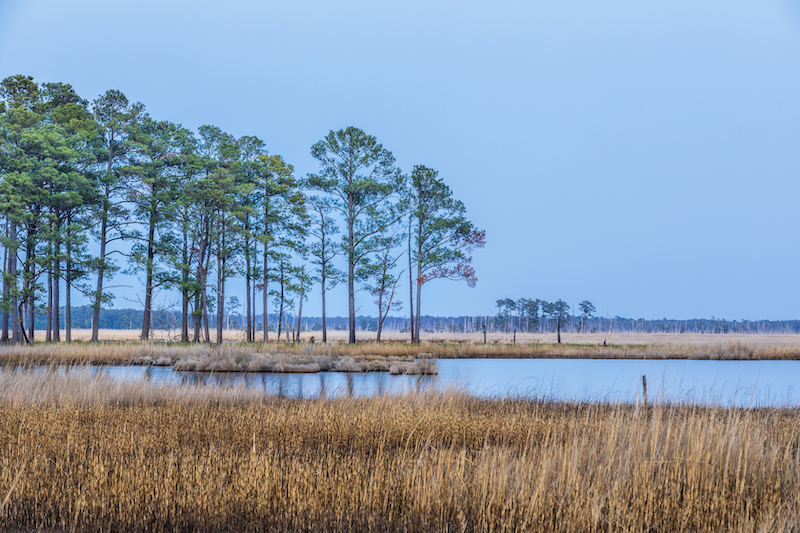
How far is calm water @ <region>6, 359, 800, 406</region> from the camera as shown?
15.3m

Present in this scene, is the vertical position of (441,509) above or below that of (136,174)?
below

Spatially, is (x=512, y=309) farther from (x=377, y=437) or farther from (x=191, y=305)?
(x=377, y=437)

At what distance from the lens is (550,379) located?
2178cm

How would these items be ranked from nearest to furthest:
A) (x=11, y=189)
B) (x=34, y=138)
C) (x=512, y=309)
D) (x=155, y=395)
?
1. (x=155, y=395)
2. (x=11, y=189)
3. (x=34, y=138)
4. (x=512, y=309)

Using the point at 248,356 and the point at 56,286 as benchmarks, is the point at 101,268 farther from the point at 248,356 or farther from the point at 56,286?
the point at 248,356

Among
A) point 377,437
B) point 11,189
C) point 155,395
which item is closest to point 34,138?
point 11,189

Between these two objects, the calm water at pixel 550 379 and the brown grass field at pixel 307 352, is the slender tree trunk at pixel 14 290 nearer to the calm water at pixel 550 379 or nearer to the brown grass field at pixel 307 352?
the brown grass field at pixel 307 352

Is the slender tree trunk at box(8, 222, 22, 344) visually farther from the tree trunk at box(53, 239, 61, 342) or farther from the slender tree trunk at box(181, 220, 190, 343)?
the slender tree trunk at box(181, 220, 190, 343)

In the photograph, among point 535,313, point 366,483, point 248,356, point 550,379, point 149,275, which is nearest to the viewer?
point 366,483

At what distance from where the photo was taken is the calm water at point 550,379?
50.2 ft

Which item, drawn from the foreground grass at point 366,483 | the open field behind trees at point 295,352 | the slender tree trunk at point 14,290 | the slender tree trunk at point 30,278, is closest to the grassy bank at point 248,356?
the open field behind trees at point 295,352

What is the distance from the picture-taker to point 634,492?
177 inches

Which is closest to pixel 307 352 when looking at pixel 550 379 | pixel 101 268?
pixel 550 379

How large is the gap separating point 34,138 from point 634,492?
35658mm
